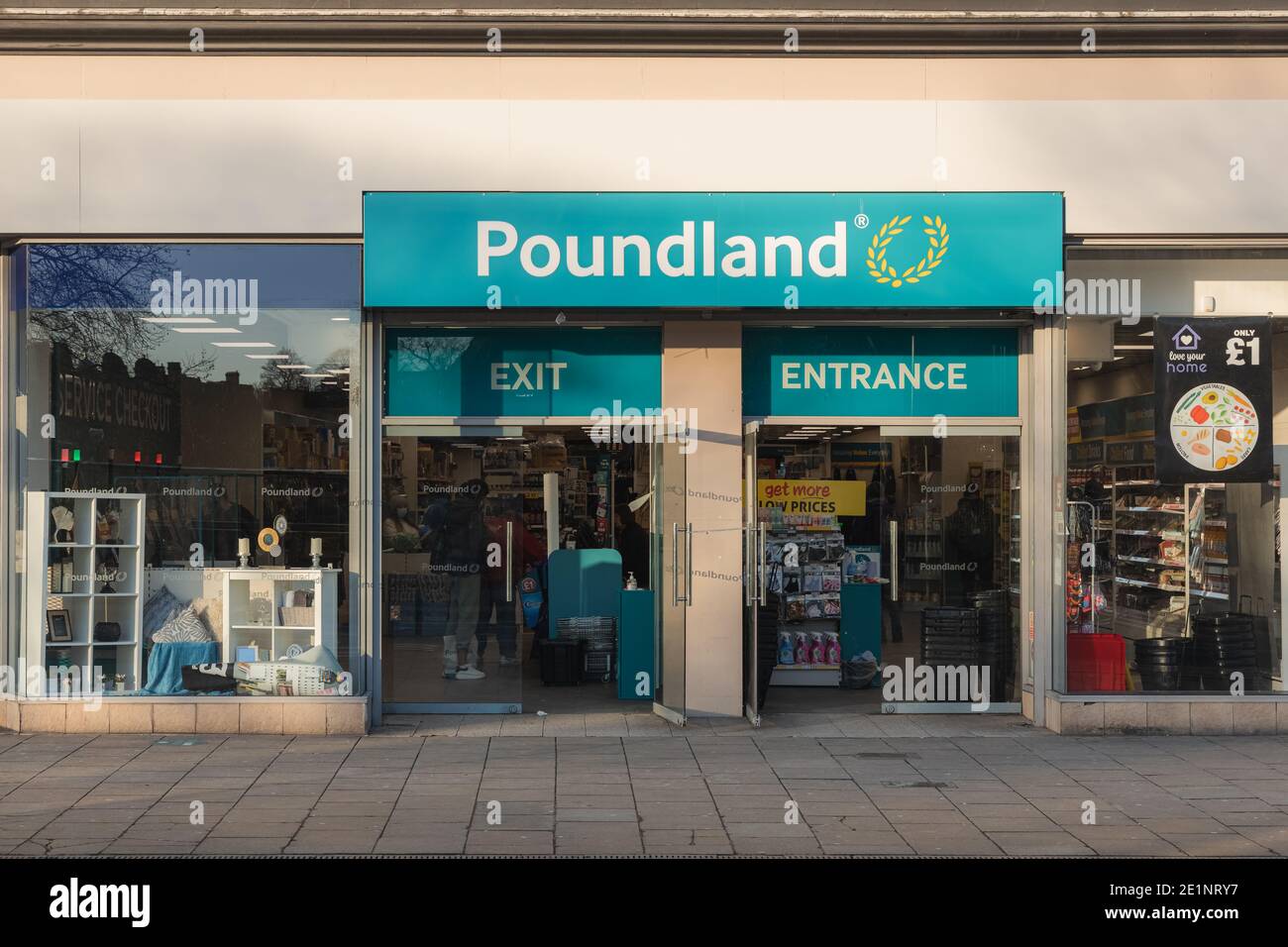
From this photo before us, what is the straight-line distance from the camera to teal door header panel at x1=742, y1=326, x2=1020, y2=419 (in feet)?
33.9

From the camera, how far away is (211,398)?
32.4ft

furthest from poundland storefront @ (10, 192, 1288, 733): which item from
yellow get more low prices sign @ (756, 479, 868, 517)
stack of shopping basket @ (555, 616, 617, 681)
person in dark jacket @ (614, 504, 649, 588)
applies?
person in dark jacket @ (614, 504, 649, 588)

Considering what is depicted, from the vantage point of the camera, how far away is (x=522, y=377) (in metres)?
10.2

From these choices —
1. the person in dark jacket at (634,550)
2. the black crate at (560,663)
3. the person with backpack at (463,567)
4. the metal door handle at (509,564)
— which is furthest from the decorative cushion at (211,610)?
the person in dark jacket at (634,550)

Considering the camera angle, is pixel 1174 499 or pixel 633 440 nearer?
pixel 1174 499

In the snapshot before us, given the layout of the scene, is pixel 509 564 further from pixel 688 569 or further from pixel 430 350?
pixel 430 350

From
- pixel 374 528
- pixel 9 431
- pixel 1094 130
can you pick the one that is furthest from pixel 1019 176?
pixel 9 431

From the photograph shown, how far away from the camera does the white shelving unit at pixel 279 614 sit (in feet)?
32.4

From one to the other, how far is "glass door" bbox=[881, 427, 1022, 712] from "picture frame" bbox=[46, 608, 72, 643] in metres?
6.25

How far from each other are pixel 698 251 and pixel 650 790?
3965 mm

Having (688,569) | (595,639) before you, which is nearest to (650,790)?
(688,569)

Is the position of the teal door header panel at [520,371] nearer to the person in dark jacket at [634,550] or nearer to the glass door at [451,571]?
the glass door at [451,571]

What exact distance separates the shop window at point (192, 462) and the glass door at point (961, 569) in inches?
174

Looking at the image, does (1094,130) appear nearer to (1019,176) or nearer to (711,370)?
(1019,176)
